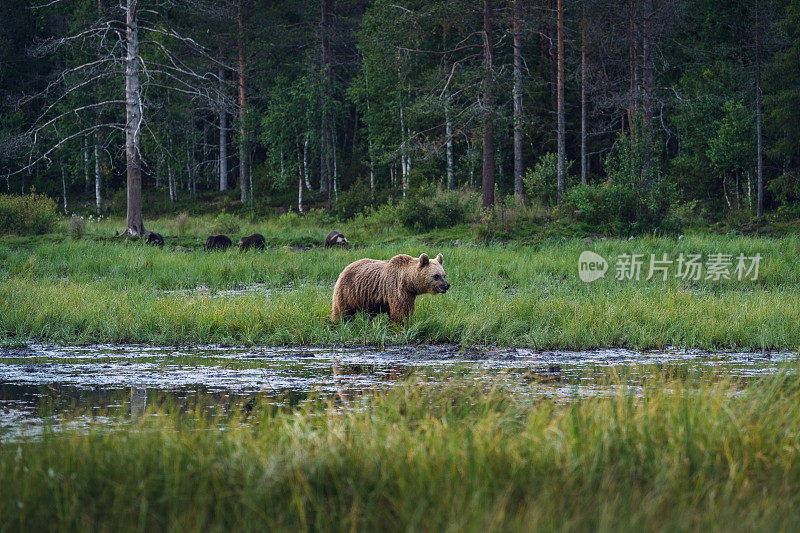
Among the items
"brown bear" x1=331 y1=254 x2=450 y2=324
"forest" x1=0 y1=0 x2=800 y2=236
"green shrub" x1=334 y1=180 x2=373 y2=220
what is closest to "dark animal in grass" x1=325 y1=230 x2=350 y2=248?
"forest" x1=0 y1=0 x2=800 y2=236

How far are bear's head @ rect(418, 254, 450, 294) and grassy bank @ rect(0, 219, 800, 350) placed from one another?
24.9 inches

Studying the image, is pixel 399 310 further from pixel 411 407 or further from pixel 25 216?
pixel 25 216

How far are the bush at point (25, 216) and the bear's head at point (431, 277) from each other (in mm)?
20674

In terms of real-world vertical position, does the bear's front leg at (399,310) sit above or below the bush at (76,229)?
below

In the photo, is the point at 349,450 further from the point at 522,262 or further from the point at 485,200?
the point at 485,200

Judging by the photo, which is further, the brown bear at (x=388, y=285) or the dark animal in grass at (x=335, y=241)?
the dark animal in grass at (x=335, y=241)

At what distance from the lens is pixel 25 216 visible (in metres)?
26.9

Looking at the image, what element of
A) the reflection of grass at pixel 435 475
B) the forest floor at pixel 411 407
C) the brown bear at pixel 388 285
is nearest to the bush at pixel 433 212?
the forest floor at pixel 411 407

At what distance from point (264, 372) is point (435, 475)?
4536 mm

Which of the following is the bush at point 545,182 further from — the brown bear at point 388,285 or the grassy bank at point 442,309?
the brown bear at point 388,285

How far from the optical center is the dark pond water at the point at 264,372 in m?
6.96

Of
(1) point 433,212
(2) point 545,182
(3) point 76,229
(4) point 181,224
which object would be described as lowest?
(3) point 76,229

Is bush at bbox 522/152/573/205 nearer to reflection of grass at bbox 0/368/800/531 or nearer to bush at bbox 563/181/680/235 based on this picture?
bush at bbox 563/181/680/235

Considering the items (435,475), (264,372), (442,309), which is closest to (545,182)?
(442,309)
